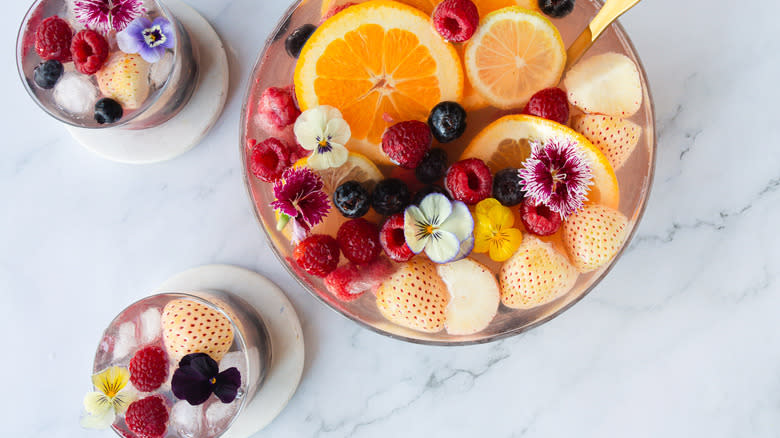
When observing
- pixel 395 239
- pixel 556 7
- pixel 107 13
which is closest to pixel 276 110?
pixel 395 239

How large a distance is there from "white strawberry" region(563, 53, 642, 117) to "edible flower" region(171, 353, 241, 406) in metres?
0.77

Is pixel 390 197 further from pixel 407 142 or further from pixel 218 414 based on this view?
pixel 218 414

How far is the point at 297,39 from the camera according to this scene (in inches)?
38.6

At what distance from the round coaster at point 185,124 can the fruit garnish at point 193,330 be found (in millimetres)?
365

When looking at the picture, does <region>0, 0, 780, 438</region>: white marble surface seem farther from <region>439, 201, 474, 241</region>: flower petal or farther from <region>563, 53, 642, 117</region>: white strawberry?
<region>439, 201, 474, 241</region>: flower petal

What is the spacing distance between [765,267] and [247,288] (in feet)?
3.76

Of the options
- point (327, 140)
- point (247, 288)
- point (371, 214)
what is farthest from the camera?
point (247, 288)

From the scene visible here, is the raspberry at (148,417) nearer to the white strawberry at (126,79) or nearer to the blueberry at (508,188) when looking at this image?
the white strawberry at (126,79)

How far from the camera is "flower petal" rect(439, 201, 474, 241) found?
2.88ft

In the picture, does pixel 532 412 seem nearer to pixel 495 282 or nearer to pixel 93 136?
pixel 495 282

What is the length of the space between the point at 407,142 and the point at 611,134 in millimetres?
339

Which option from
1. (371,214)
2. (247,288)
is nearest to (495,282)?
(371,214)

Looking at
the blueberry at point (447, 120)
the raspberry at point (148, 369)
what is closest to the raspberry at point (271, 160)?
the blueberry at point (447, 120)

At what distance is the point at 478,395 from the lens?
1235 millimetres
